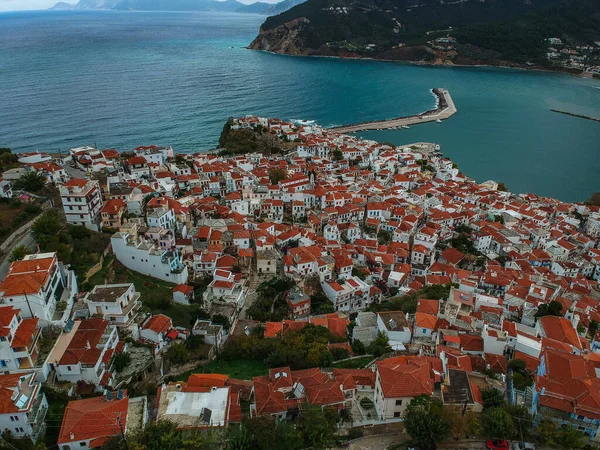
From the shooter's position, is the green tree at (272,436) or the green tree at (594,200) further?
the green tree at (594,200)

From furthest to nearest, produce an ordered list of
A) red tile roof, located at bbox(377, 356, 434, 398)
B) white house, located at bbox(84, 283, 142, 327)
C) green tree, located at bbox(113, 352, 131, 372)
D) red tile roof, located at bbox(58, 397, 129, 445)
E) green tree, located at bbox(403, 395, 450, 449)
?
white house, located at bbox(84, 283, 142, 327), green tree, located at bbox(113, 352, 131, 372), red tile roof, located at bbox(377, 356, 434, 398), red tile roof, located at bbox(58, 397, 129, 445), green tree, located at bbox(403, 395, 450, 449)

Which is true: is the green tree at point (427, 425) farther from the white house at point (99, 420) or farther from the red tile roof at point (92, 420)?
the red tile roof at point (92, 420)

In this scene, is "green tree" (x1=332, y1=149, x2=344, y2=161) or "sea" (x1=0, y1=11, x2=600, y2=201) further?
"sea" (x1=0, y1=11, x2=600, y2=201)

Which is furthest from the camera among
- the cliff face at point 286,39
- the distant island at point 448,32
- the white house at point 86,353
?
the cliff face at point 286,39

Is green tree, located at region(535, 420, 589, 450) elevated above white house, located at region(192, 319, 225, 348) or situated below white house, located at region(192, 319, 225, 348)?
above

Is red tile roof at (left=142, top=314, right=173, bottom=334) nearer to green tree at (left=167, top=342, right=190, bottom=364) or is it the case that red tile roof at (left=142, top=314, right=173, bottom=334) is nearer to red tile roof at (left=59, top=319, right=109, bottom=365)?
green tree at (left=167, top=342, right=190, bottom=364)

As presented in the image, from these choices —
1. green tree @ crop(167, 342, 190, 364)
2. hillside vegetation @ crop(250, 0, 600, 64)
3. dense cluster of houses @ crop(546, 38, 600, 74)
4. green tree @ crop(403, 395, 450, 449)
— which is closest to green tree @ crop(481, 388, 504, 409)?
green tree @ crop(403, 395, 450, 449)

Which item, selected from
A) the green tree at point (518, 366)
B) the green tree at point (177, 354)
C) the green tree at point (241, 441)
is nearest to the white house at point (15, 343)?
the green tree at point (177, 354)
